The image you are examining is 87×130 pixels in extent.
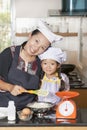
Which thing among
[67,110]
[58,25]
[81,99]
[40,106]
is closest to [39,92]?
[40,106]

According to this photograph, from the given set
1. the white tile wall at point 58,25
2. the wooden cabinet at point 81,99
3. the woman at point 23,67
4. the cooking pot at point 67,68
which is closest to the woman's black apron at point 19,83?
the woman at point 23,67

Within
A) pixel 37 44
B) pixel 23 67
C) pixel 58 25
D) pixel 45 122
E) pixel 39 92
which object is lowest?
pixel 45 122

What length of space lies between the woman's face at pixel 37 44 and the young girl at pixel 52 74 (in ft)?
0.21

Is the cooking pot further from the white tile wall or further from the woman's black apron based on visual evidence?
the woman's black apron

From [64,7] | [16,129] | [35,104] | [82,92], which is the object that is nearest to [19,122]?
[16,129]

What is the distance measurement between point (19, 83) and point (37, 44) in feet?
0.71

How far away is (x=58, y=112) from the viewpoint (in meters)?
1.59

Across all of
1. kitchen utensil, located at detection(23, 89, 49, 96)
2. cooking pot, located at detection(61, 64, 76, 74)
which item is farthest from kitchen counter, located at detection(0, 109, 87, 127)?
cooking pot, located at detection(61, 64, 76, 74)

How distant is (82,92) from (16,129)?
1279 millimetres

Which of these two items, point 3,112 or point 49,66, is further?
point 49,66

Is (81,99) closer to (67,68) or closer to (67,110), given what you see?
(67,68)

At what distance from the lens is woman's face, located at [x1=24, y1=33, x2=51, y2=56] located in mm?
1707

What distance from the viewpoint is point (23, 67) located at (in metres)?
1.76

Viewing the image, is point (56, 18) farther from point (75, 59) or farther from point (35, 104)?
point (35, 104)
